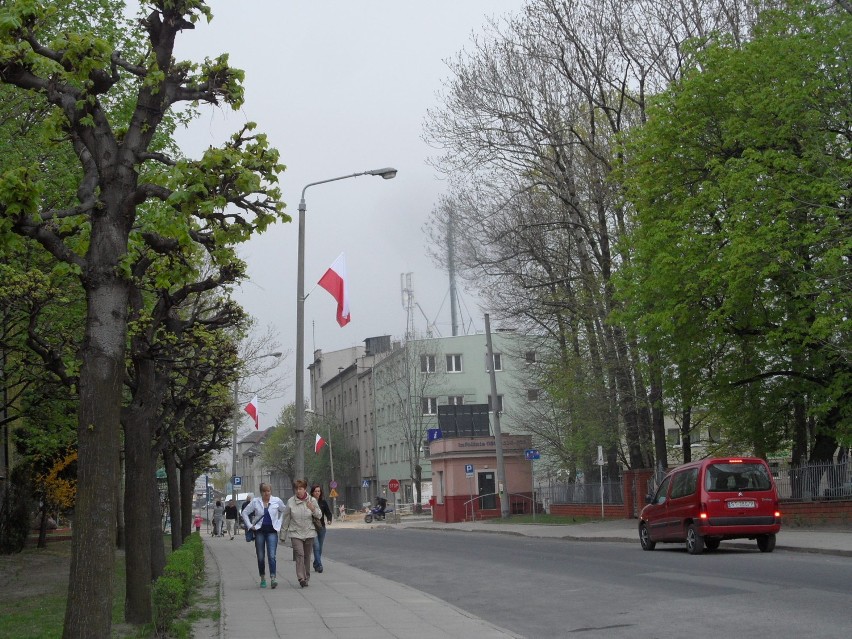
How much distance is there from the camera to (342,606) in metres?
14.9

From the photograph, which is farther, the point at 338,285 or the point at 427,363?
the point at 427,363

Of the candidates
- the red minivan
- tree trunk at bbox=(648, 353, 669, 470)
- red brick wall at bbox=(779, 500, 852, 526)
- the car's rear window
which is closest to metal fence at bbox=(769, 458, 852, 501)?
red brick wall at bbox=(779, 500, 852, 526)

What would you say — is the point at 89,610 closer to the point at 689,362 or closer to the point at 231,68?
the point at 231,68

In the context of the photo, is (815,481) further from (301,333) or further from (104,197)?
(104,197)

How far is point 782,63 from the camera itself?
28422 millimetres

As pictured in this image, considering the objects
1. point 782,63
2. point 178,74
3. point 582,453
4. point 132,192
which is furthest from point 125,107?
point 582,453

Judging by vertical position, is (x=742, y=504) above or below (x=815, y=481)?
below

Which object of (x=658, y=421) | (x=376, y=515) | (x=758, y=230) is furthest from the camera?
(x=376, y=515)

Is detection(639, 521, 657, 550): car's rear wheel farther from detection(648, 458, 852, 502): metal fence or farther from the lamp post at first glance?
the lamp post

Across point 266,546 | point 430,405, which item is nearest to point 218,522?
point 430,405

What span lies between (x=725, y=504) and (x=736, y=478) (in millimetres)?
647

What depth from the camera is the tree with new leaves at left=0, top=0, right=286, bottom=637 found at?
870 cm

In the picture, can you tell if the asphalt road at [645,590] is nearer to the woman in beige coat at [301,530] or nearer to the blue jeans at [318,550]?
the blue jeans at [318,550]

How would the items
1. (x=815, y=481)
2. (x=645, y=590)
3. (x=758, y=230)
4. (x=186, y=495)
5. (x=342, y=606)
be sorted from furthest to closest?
(x=186, y=495), (x=815, y=481), (x=758, y=230), (x=645, y=590), (x=342, y=606)
